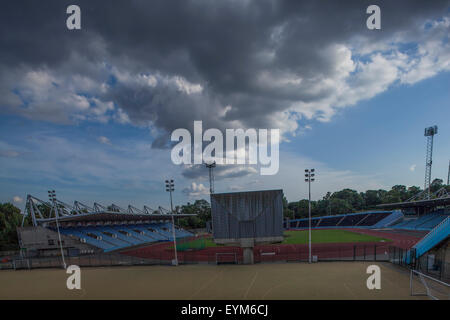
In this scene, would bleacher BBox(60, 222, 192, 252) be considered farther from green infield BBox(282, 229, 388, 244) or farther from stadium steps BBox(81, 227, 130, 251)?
green infield BBox(282, 229, 388, 244)

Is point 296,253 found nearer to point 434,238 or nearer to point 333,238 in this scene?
point 434,238

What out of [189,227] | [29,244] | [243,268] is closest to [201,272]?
[243,268]

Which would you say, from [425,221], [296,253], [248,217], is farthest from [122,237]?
[425,221]

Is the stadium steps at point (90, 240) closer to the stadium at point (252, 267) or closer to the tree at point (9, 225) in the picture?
the stadium at point (252, 267)

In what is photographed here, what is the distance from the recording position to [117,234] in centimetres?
5272

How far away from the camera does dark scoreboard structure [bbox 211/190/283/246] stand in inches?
977

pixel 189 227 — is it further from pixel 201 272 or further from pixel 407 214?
pixel 407 214

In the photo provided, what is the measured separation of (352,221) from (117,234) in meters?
80.5

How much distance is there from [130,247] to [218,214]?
3332 cm

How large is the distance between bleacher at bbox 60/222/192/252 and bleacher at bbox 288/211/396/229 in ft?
174

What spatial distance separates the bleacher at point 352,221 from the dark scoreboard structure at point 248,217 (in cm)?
6747

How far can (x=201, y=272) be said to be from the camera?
73.4 feet

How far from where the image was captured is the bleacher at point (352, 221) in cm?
7628

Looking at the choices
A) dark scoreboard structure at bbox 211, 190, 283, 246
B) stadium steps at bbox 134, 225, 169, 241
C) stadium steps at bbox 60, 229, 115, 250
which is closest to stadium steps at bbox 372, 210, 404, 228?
→ dark scoreboard structure at bbox 211, 190, 283, 246
